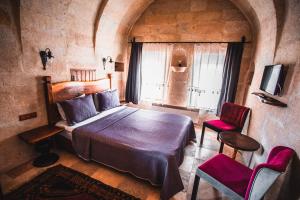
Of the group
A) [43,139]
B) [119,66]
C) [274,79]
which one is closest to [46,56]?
[43,139]

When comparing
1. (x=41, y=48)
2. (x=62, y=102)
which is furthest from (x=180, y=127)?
(x=41, y=48)

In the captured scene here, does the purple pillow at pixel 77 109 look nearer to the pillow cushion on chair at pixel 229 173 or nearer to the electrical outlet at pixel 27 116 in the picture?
the electrical outlet at pixel 27 116

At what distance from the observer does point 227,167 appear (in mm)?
1563

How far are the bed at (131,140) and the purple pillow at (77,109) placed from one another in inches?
3.5

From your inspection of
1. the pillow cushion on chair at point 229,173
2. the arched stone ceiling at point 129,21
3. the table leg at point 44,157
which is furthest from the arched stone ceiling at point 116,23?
the pillow cushion on chair at point 229,173

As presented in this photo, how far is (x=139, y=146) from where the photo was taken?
1.84m

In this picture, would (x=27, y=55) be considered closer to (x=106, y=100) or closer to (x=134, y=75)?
(x=106, y=100)

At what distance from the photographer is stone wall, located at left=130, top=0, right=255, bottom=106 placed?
3184 millimetres

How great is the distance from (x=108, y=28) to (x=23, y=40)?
5.92 feet

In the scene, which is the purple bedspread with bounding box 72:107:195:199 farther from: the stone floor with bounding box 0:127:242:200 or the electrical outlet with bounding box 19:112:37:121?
the electrical outlet with bounding box 19:112:37:121

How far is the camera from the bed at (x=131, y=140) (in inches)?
67.4

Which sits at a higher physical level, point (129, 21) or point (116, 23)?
point (129, 21)

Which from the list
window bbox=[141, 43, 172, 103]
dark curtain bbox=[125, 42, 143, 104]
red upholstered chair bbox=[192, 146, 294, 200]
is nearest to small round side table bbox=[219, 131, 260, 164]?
red upholstered chair bbox=[192, 146, 294, 200]

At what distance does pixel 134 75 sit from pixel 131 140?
99.4 inches
